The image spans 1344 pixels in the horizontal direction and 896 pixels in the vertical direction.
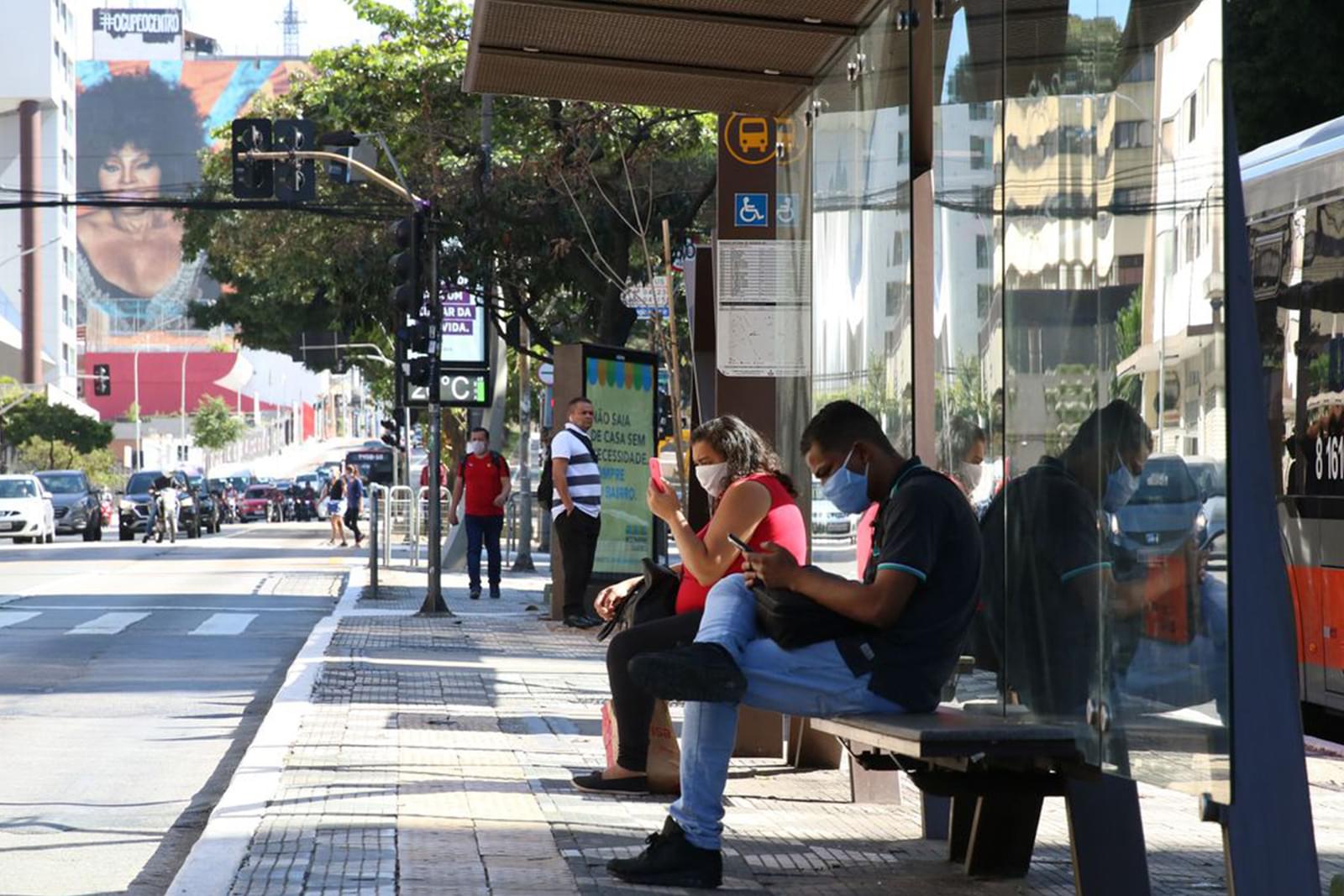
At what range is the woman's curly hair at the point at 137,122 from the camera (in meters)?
162

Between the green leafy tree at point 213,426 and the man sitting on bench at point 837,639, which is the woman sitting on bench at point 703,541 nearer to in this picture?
the man sitting on bench at point 837,639

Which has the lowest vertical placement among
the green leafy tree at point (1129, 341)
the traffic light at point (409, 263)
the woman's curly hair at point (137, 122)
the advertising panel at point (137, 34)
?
the green leafy tree at point (1129, 341)

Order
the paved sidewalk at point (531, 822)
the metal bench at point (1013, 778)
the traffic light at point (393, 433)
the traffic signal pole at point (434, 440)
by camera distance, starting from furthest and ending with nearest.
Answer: the traffic light at point (393, 433) < the traffic signal pole at point (434, 440) < the paved sidewalk at point (531, 822) < the metal bench at point (1013, 778)

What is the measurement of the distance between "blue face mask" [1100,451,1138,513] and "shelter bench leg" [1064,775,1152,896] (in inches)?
34.0

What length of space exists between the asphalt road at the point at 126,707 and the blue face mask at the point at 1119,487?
11.9ft

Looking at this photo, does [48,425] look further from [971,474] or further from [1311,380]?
[971,474]

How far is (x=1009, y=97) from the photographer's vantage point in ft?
19.2

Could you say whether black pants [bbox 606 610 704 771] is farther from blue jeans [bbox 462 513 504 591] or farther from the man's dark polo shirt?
blue jeans [bbox 462 513 504 591]

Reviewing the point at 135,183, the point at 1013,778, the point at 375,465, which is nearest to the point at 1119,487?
the point at 1013,778

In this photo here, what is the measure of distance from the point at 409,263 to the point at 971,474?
48.7 ft

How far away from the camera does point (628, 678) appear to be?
26.0ft

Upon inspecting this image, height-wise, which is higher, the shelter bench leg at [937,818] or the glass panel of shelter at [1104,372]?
the glass panel of shelter at [1104,372]

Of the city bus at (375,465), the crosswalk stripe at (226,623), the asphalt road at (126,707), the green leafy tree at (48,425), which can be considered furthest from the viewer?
the green leafy tree at (48,425)

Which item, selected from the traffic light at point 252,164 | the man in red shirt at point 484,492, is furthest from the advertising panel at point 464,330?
the man in red shirt at point 484,492
